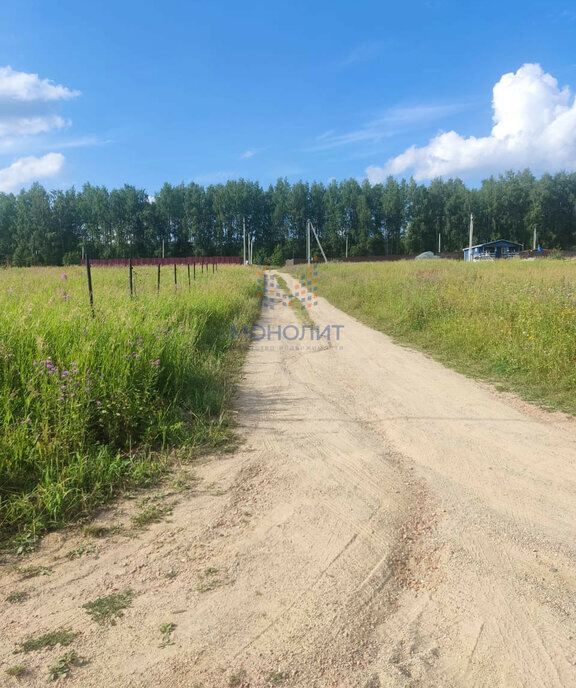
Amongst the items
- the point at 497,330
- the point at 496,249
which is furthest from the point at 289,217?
the point at 497,330

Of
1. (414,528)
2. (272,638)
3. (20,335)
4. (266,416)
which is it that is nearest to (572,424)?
(414,528)

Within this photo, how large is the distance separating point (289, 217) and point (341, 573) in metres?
82.9

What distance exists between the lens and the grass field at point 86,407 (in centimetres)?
302

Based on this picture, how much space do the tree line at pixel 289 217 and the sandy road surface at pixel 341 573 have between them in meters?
69.1

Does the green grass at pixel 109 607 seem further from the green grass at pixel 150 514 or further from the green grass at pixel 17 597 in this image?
the green grass at pixel 150 514

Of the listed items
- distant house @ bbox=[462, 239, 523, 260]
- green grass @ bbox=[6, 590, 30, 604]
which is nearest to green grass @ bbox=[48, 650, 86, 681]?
green grass @ bbox=[6, 590, 30, 604]

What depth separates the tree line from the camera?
7044 cm

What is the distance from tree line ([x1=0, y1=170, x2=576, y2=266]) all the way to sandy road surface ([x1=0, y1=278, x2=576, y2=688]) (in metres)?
69.1

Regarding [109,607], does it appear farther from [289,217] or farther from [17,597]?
[289,217]

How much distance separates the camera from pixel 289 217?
267 ft

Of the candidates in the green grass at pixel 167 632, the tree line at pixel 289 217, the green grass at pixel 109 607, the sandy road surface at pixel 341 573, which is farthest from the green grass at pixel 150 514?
the tree line at pixel 289 217

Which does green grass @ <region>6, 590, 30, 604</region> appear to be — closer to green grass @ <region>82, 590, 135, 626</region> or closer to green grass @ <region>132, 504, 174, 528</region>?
green grass @ <region>82, 590, 135, 626</region>

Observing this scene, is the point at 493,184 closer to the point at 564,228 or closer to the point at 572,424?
the point at 564,228

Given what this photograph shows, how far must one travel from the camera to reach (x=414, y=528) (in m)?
2.84
